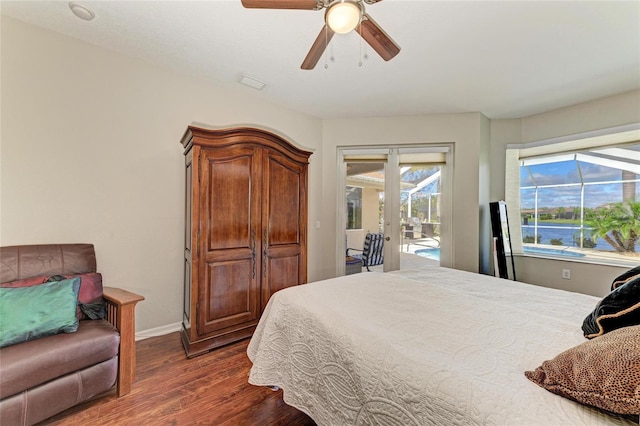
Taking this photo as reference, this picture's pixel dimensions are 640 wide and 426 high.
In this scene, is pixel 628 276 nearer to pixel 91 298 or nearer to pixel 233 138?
pixel 233 138

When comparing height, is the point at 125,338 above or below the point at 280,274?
below

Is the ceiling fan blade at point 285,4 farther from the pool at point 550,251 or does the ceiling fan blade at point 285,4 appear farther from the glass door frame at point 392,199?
the pool at point 550,251

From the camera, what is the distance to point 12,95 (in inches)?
78.4

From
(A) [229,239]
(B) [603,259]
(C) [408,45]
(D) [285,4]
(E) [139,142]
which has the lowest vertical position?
(B) [603,259]

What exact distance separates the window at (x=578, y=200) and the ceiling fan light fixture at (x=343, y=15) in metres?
3.63

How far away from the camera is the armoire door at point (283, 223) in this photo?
2.67m

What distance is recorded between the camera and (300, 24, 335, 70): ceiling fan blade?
59.5 inches

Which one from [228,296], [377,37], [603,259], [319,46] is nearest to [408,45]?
[377,37]

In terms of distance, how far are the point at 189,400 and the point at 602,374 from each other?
6.90 ft

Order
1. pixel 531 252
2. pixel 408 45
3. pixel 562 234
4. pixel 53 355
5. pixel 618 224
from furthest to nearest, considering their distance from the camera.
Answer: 1. pixel 531 252
2. pixel 562 234
3. pixel 618 224
4. pixel 408 45
5. pixel 53 355

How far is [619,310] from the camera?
3.18 feet

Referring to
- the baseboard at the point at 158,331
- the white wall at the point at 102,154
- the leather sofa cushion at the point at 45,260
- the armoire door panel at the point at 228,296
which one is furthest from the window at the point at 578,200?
the leather sofa cushion at the point at 45,260

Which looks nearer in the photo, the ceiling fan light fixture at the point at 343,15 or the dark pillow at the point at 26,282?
the ceiling fan light fixture at the point at 343,15

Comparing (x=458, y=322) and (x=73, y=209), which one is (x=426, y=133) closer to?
(x=458, y=322)
